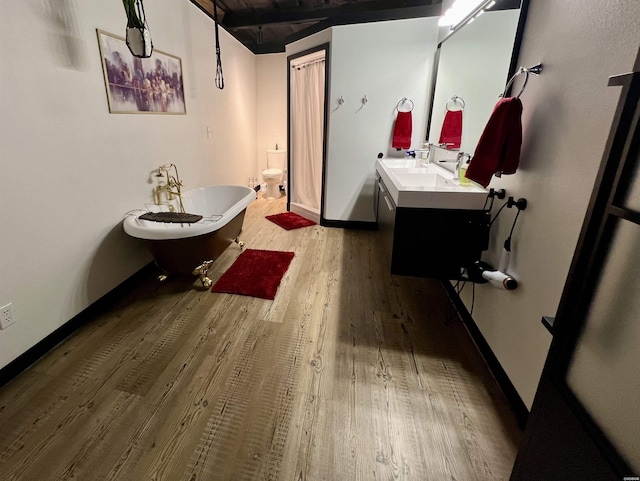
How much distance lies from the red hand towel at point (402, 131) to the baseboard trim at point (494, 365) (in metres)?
1.69

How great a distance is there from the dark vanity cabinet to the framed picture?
207cm

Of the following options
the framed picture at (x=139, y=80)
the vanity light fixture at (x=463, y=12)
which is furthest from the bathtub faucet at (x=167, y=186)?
the vanity light fixture at (x=463, y=12)

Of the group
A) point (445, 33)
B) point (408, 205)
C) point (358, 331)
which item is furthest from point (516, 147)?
point (445, 33)

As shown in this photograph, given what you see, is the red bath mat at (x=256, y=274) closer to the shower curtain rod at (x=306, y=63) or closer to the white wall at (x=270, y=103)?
the shower curtain rod at (x=306, y=63)

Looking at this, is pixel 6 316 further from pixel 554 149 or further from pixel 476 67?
pixel 476 67

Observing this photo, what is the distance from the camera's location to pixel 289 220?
3.96m

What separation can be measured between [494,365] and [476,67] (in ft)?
6.47

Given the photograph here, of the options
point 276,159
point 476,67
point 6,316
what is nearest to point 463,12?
point 476,67

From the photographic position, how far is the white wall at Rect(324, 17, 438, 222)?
299cm

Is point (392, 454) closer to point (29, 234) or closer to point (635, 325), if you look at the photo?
point (635, 325)

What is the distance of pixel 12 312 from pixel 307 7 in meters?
4.39

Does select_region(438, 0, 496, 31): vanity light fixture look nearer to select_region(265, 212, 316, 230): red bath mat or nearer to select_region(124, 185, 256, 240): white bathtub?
select_region(124, 185, 256, 240): white bathtub

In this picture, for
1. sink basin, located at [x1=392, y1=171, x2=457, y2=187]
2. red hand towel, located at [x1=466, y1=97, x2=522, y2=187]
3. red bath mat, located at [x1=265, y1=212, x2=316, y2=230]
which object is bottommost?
red bath mat, located at [x1=265, y1=212, x2=316, y2=230]

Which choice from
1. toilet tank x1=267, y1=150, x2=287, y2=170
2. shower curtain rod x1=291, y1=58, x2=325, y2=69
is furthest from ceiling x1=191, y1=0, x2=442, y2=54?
toilet tank x1=267, y1=150, x2=287, y2=170
